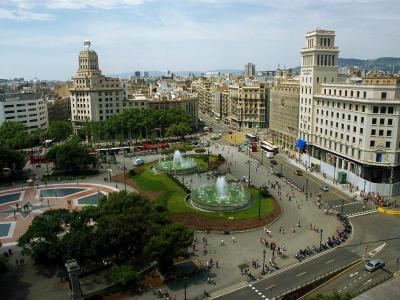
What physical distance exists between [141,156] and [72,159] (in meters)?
26.2

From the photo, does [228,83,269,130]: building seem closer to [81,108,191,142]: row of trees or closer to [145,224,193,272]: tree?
[81,108,191,142]: row of trees

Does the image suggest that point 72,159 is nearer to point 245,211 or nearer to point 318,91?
point 245,211

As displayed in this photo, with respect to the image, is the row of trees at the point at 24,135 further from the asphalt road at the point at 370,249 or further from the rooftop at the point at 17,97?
the asphalt road at the point at 370,249

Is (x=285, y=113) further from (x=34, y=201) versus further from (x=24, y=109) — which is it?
(x=24, y=109)

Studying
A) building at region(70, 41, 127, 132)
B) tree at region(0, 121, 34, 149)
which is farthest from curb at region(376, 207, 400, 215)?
building at region(70, 41, 127, 132)

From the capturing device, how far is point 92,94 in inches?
5423

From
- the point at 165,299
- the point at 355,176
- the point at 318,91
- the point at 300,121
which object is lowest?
the point at 165,299

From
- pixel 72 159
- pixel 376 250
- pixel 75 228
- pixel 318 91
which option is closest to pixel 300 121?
pixel 318 91

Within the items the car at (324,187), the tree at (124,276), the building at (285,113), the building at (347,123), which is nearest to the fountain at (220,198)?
the car at (324,187)

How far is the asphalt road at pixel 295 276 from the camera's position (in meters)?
43.6

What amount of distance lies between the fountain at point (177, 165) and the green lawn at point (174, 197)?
2754mm

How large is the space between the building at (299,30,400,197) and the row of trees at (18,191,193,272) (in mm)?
48345

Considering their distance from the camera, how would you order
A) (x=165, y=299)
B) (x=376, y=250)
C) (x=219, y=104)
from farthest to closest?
(x=219, y=104) → (x=376, y=250) → (x=165, y=299)

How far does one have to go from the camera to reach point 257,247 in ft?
180
